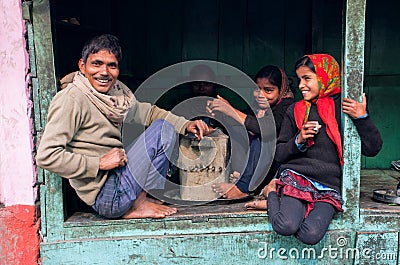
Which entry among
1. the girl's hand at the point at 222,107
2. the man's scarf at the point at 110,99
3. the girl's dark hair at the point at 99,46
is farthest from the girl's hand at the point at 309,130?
the girl's dark hair at the point at 99,46

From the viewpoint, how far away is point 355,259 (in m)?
2.67

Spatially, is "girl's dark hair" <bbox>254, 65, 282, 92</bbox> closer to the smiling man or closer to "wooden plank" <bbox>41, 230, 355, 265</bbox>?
the smiling man

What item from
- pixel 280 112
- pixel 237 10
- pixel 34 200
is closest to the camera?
pixel 34 200

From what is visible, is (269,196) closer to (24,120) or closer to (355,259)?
(355,259)

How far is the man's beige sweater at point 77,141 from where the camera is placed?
229 centimetres

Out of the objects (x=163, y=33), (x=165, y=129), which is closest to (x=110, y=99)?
(x=165, y=129)

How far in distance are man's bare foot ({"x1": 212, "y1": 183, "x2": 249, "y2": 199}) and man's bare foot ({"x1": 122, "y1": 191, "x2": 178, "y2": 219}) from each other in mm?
332

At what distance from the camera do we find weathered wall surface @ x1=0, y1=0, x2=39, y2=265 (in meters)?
2.51

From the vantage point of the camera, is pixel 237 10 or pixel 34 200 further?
pixel 237 10

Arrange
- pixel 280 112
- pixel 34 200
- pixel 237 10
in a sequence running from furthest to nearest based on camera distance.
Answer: pixel 237 10 < pixel 280 112 < pixel 34 200

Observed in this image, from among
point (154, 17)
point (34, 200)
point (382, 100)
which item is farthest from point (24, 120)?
point (382, 100)

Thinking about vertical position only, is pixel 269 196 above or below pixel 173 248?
above

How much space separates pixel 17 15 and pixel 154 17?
1.78 meters

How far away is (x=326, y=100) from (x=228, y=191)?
0.88 meters
